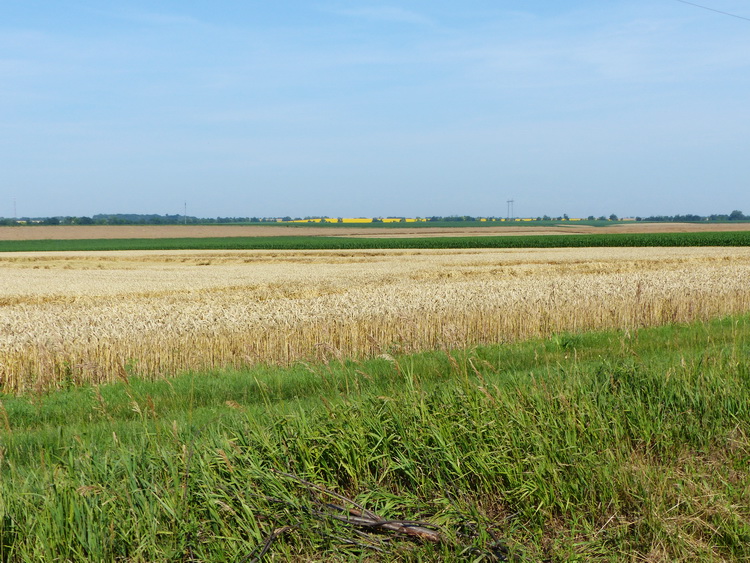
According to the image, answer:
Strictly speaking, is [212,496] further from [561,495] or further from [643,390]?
[643,390]

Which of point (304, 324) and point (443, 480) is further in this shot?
point (304, 324)

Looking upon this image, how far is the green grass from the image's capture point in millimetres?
4109

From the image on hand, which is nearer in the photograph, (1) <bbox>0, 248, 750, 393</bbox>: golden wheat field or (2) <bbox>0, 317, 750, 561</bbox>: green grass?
(2) <bbox>0, 317, 750, 561</bbox>: green grass

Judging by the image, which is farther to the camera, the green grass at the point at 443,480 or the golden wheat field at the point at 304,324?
the golden wheat field at the point at 304,324

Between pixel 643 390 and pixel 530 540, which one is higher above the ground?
pixel 643 390

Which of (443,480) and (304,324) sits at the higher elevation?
(304,324)

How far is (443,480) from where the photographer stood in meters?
5.03

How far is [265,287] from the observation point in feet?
103

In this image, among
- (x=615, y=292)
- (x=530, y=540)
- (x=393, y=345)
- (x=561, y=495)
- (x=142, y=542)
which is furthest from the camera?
(x=615, y=292)

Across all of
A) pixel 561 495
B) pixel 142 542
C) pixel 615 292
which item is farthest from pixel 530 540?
pixel 615 292

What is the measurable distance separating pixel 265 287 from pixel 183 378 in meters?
20.9

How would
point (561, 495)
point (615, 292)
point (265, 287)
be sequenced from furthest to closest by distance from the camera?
1. point (265, 287)
2. point (615, 292)
3. point (561, 495)

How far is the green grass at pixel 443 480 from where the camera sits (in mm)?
4109

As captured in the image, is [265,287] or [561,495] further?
[265,287]
